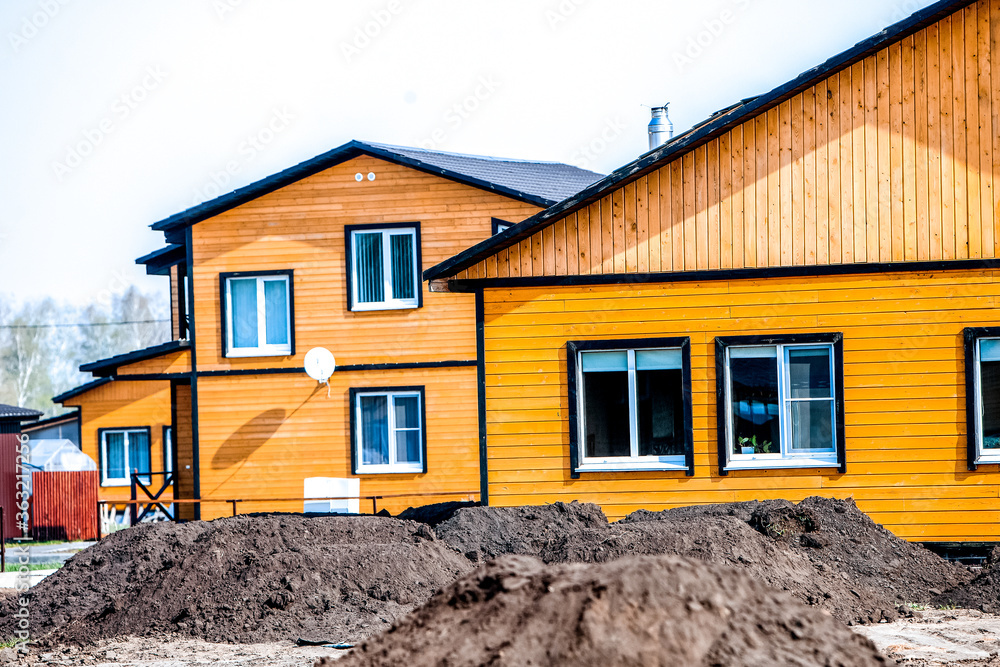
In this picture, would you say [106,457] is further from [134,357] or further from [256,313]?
[256,313]

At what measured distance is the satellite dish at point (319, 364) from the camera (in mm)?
19719

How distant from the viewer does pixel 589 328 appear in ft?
44.1

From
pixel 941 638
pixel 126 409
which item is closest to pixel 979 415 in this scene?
pixel 941 638

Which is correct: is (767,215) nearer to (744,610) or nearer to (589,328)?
(589,328)

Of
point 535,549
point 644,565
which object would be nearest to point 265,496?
point 535,549

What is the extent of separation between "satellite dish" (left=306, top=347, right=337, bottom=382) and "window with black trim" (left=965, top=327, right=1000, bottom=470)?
1155 centimetres

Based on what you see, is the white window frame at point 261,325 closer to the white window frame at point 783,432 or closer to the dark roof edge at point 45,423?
the white window frame at point 783,432

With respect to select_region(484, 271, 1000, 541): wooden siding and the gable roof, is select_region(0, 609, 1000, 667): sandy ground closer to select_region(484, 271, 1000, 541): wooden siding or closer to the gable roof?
select_region(484, 271, 1000, 541): wooden siding

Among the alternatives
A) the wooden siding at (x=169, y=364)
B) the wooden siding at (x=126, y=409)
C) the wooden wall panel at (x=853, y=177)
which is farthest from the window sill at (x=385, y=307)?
the wooden siding at (x=126, y=409)

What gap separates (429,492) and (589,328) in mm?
7643

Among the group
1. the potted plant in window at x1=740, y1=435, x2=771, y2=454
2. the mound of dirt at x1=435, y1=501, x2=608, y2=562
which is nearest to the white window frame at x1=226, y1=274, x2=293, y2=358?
the mound of dirt at x1=435, y1=501, x2=608, y2=562

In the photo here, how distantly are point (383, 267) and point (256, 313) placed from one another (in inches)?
110

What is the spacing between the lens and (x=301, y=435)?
20.4 meters

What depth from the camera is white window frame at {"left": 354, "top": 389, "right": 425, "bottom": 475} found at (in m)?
20.2
